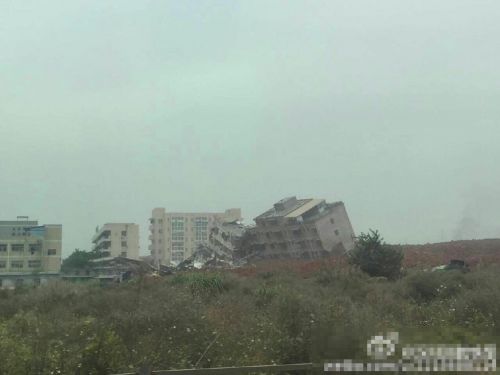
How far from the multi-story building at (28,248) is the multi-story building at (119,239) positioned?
27.5 metres

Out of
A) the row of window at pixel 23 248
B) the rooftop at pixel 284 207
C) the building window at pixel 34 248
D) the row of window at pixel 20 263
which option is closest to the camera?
the rooftop at pixel 284 207

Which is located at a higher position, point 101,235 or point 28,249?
point 101,235

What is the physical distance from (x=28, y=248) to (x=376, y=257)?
51.6m

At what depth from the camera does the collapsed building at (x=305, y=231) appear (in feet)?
215

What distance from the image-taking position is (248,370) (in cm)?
791

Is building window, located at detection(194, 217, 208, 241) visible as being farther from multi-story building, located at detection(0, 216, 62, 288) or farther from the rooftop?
the rooftop

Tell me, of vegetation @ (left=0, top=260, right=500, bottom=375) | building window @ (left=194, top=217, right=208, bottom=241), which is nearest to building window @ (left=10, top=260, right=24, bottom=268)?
building window @ (left=194, top=217, right=208, bottom=241)

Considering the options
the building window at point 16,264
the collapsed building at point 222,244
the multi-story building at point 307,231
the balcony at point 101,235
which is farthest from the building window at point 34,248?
the balcony at point 101,235

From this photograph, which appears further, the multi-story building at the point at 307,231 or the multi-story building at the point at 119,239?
the multi-story building at the point at 119,239

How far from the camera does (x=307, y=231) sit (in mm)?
65938

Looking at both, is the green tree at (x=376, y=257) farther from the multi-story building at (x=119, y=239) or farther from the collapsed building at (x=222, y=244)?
the multi-story building at (x=119, y=239)

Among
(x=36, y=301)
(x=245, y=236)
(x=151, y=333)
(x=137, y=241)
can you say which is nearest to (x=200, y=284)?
(x=36, y=301)

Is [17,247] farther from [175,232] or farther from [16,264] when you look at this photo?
[175,232]

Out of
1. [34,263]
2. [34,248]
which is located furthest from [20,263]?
[34,248]
